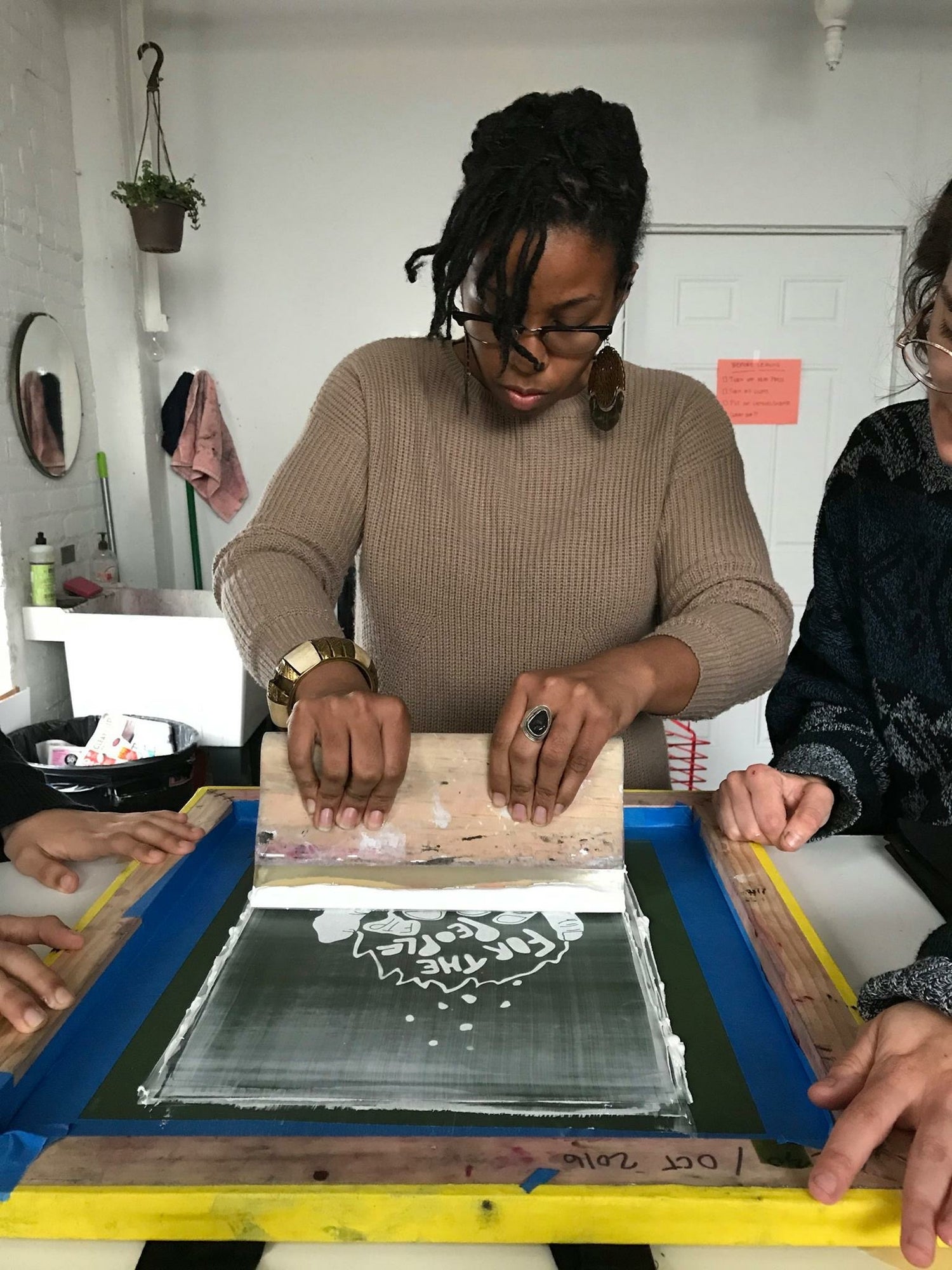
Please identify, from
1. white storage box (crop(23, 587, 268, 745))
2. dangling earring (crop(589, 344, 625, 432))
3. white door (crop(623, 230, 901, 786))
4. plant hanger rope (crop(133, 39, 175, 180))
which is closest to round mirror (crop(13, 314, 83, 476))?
white storage box (crop(23, 587, 268, 745))

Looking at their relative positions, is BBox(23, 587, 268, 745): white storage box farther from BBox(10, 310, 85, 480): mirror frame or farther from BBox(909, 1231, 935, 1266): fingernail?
BBox(909, 1231, 935, 1266): fingernail

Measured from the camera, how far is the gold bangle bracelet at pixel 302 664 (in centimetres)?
93

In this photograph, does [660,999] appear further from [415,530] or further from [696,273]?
[696,273]

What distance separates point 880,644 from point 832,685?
77mm

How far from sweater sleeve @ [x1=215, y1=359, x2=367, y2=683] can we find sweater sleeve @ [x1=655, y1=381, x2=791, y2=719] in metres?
0.39

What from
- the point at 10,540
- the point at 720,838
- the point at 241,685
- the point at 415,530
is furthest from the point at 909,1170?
the point at 10,540

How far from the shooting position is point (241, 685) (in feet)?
7.72

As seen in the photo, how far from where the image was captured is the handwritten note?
9.82 ft

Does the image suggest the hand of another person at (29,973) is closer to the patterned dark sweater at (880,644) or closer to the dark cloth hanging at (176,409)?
the patterned dark sweater at (880,644)

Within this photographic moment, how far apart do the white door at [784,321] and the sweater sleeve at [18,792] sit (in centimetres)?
232

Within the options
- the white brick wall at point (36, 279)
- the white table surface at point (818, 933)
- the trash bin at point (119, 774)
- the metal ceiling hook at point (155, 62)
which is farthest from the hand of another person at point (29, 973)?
the metal ceiling hook at point (155, 62)

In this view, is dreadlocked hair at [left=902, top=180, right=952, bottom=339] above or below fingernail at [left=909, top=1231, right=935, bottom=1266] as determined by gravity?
above

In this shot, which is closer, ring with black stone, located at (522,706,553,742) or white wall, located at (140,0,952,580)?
ring with black stone, located at (522,706,553,742)

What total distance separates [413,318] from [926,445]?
217 centimetres
